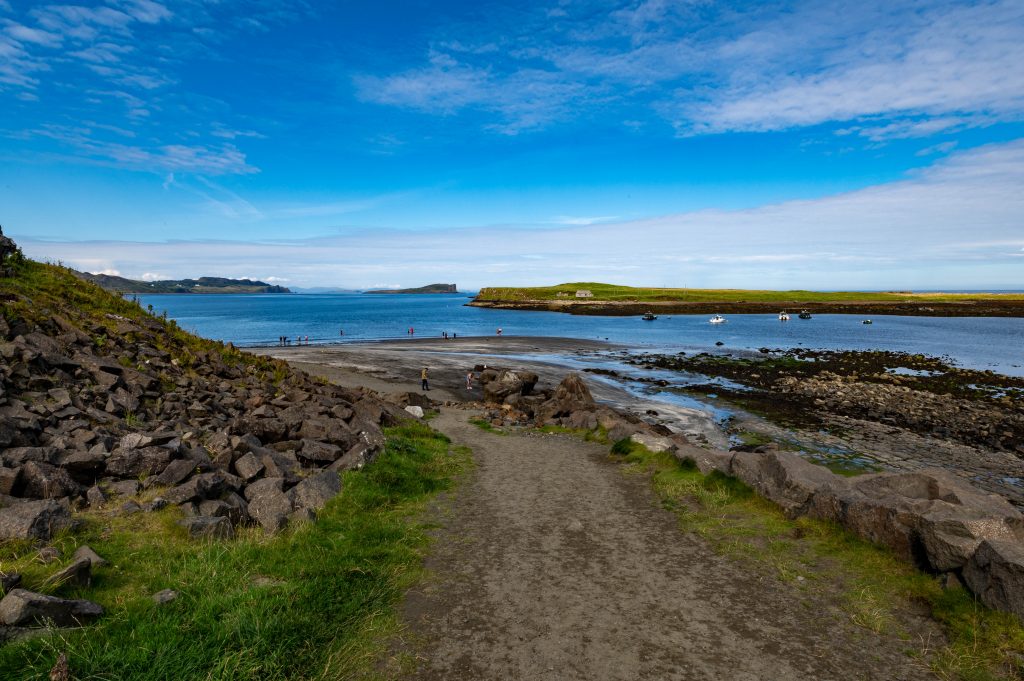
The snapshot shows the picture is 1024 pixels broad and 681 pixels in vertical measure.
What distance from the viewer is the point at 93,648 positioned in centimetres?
591

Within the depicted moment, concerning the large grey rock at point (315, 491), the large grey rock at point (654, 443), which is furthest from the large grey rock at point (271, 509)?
the large grey rock at point (654, 443)

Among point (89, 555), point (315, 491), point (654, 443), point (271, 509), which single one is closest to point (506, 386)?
point (654, 443)

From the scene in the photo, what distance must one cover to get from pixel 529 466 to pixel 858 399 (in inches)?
1354

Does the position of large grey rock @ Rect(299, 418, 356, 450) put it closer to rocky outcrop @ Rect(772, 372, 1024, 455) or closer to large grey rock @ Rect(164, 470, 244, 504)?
large grey rock @ Rect(164, 470, 244, 504)

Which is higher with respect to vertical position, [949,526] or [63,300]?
[63,300]

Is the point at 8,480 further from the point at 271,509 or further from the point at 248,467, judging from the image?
the point at 271,509

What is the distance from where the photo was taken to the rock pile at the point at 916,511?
8.07 m

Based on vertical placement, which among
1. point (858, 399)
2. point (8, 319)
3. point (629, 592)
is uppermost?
point (8, 319)

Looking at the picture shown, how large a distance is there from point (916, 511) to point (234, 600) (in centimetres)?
1215

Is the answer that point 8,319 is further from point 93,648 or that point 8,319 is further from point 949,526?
point 949,526

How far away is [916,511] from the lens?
9844 millimetres

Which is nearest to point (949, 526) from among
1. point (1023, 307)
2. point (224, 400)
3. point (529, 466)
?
point (529, 466)

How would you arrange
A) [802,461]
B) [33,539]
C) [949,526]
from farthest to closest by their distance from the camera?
1. [802,461]
2. [949,526]
3. [33,539]

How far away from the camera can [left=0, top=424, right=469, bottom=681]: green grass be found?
19.7ft
